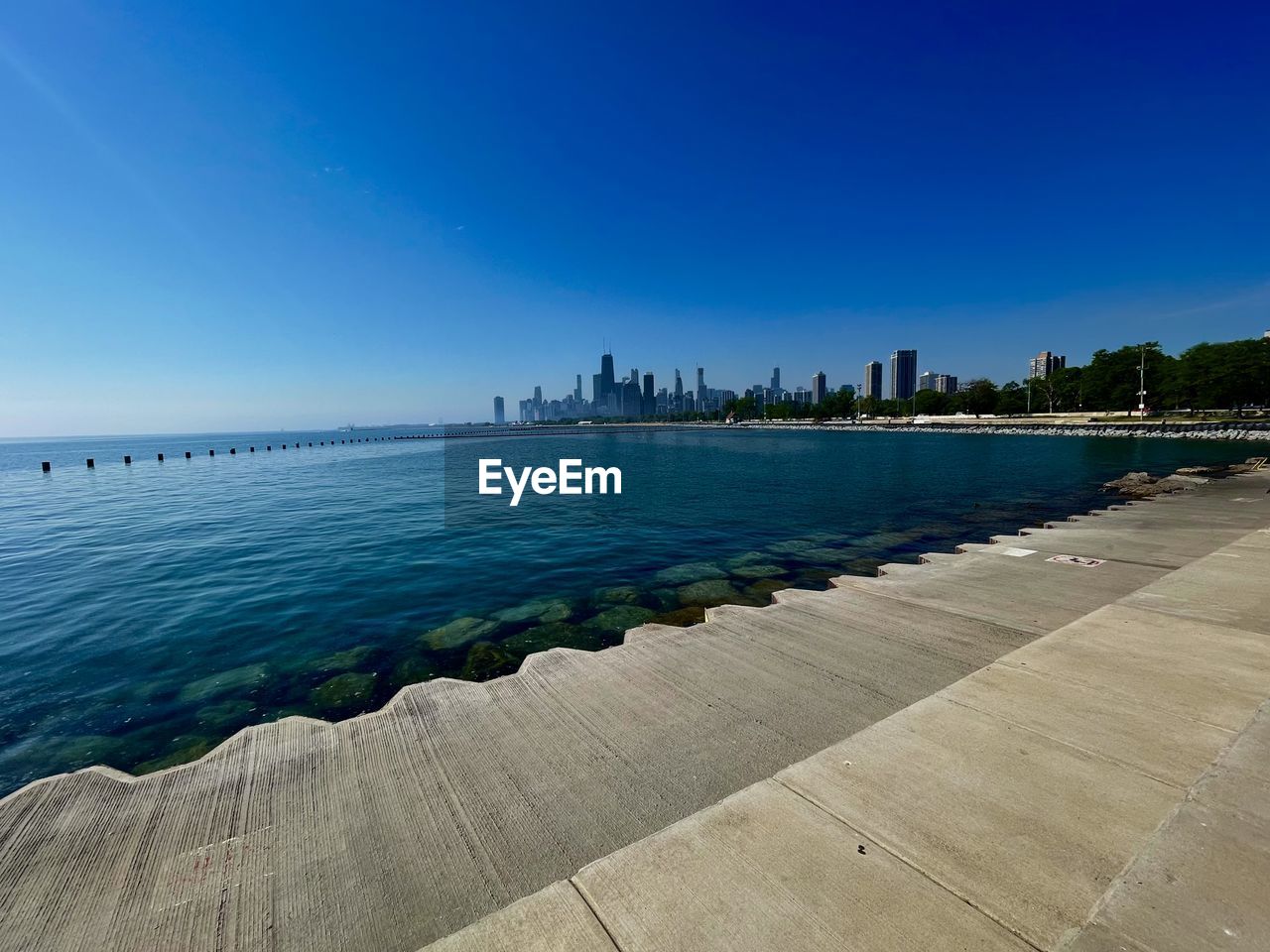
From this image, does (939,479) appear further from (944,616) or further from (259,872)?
(259,872)

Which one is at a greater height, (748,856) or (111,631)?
(748,856)

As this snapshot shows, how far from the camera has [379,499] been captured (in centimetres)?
3266

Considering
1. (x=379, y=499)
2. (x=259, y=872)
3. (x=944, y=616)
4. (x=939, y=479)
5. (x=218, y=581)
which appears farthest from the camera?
(x=939, y=479)

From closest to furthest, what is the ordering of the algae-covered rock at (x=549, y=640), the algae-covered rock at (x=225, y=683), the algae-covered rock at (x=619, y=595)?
1. the algae-covered rock at (x=225, y=683)
2. the algae-covered rock at (x=549, y=640)
3. the algae-covered rock at (x=619, y=595)

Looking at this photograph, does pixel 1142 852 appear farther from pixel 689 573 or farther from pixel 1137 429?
pixel 1137 429

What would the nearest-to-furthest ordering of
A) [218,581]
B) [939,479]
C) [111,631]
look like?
[111,631] → [218,581] → [939,479]

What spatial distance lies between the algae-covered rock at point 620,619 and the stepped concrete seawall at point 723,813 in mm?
3356

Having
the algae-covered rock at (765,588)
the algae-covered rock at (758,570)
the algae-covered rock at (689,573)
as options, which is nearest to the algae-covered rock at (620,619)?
the algae-covered rock at (689,573)

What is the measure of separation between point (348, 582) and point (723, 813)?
537 inches

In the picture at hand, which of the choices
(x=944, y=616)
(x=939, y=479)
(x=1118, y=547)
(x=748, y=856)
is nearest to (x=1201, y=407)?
(x=939, y=479)

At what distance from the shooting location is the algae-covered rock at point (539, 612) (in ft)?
36.3

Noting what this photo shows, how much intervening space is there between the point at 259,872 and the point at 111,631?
11273 mm

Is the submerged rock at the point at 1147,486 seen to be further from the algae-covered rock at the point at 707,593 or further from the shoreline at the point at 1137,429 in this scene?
the shoreline at the point at 1137,429

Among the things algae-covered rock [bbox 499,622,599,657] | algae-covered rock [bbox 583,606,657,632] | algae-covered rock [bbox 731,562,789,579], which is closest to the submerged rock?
algae-covered rock [bbox 731,562,789,579]
